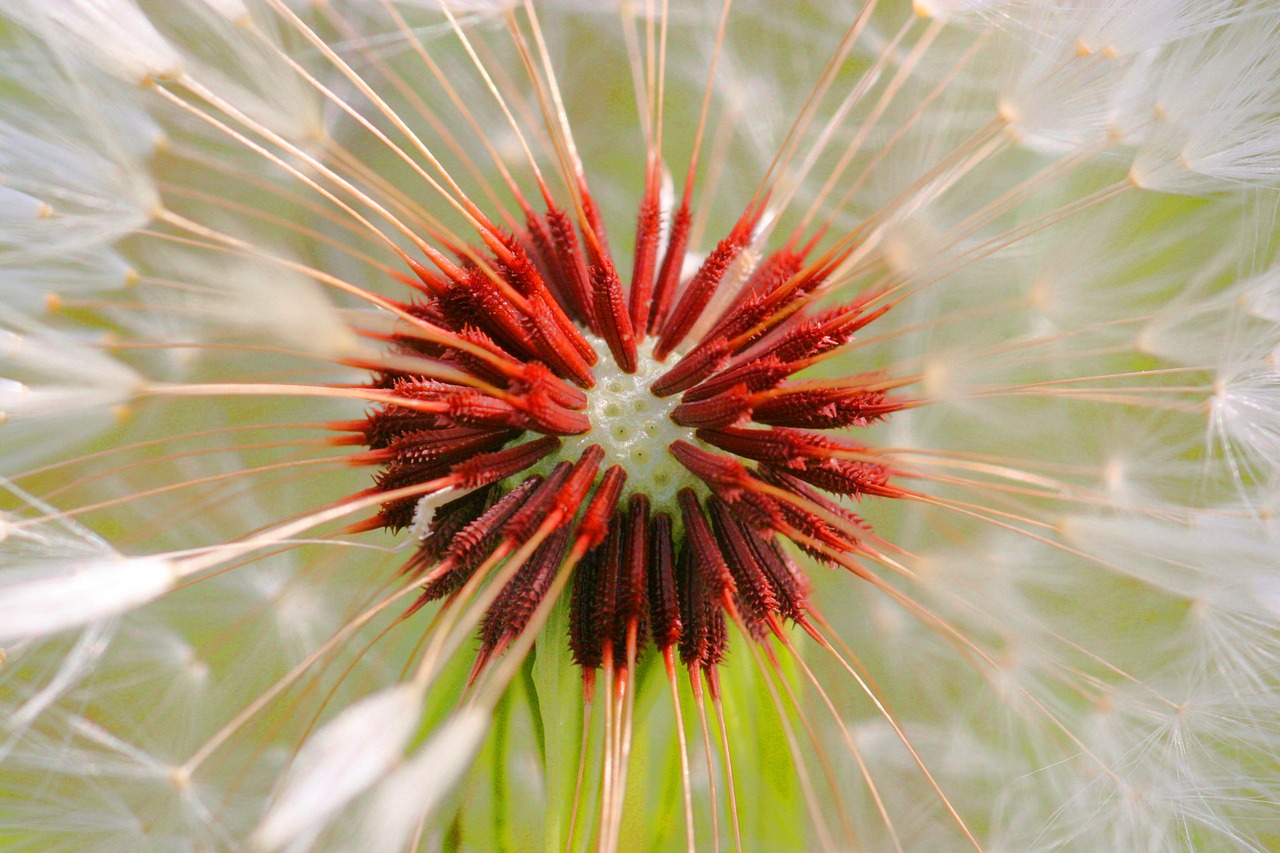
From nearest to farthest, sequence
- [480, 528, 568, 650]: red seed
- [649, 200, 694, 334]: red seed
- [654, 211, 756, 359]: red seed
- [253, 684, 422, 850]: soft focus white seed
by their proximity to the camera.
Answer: [253, 684, 422, 850]: soft focus white seed
[480, 528, 568, 650]: red seed
[654, 211, 756, 359]: red seed
[649, 200, 694, 334]: red seed

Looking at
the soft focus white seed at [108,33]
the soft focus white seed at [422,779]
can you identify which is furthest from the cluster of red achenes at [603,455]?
the soft focus white seed at [108,33]

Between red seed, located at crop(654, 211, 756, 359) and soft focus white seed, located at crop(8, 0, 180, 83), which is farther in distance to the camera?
red seed, located at crop(654, 211, 756, 359)

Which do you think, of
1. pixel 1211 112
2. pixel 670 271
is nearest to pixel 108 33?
pixel 670 271

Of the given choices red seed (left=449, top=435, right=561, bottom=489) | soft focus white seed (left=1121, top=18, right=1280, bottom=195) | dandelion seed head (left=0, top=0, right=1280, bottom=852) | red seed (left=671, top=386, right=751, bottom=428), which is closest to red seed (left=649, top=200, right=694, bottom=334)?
dandelion seed head (left=0, top=0, right=1280, bottom=852)

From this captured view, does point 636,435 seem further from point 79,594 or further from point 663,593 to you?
point 79,594

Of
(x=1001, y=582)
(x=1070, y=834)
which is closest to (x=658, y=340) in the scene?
(x=1001, y=582)

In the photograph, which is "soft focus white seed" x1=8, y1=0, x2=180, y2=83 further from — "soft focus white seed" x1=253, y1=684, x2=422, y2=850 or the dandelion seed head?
"soft focus white seed" x1=253, y1=684, x2=422, y2=850

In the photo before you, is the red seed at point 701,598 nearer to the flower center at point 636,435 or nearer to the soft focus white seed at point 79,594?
the flower center at point 636,435
